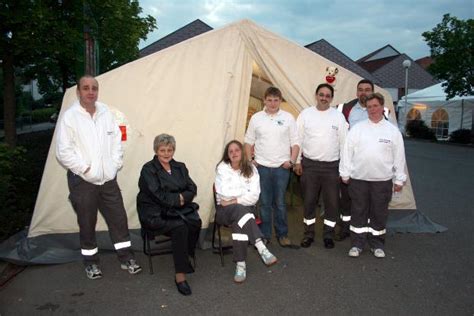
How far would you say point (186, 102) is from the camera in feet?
16.1

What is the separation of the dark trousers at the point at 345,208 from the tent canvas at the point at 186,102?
1154 millimetres

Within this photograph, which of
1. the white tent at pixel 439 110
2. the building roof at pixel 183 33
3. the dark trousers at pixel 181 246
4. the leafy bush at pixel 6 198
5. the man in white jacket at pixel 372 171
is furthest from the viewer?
the building roof at pixel 183 33

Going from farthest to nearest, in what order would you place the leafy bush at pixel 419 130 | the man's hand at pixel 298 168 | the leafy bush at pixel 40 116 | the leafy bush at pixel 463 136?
the leafy bush at pixel 40 116 → the leafy bush at pixel 419 130 → the leafy bush at pixel 463 136 → the man's hand at pixel 298 168

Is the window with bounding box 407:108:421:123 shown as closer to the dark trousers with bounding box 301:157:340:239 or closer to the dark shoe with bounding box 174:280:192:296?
the dark trousers with bounding box 301:157:340:239

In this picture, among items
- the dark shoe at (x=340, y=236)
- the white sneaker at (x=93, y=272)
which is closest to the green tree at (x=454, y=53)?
the dark shoe at (x=340, y=236)

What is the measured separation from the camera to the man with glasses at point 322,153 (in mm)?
4684

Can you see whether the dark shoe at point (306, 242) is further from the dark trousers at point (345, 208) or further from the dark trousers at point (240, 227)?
the dark trousers at point (240, 227)

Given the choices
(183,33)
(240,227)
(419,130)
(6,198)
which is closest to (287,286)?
(240,227)

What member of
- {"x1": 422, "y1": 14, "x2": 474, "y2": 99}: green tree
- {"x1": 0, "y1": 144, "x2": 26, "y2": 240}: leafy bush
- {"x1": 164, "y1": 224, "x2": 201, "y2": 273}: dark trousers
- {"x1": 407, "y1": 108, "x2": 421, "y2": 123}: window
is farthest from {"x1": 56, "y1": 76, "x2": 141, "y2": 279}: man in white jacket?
{"x1": 407, "y1": 108, "x2": 421, "y2": 123}: window

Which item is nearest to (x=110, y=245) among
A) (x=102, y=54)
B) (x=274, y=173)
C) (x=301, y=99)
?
(x=274, y=173)

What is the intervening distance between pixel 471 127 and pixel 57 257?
763 inches

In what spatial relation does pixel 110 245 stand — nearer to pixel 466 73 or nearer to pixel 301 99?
pixel 301 99

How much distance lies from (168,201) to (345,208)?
2296mm

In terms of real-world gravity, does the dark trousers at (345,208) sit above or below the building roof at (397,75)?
below
